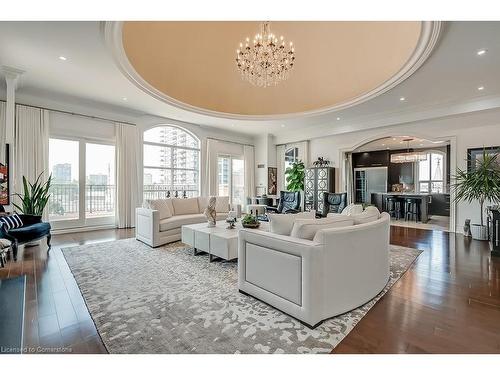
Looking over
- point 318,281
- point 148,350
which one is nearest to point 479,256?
point 318,281

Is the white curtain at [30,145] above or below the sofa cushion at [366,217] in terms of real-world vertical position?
above

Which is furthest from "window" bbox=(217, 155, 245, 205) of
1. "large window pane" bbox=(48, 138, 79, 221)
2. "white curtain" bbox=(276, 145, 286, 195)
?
"large window pane" bbox=(48, 138, 79, 221)

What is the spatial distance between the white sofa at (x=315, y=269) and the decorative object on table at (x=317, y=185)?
5.44m

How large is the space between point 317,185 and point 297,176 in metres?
0.92

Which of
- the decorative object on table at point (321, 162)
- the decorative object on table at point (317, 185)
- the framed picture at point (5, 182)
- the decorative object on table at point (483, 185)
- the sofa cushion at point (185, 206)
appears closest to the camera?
the framed picture at point (5, 182)

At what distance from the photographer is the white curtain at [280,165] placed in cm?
959

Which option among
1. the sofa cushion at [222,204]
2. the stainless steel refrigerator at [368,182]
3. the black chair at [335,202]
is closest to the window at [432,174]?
the stainless steel refrigerator at [368,182]

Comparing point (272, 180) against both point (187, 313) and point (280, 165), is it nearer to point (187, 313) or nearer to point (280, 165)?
point (280, 165)

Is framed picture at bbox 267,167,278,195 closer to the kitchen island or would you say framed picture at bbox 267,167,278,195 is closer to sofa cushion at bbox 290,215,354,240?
the kitchen island

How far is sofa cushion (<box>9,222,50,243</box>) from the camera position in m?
3.63

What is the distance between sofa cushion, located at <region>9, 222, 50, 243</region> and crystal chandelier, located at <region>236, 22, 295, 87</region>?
4.17 m

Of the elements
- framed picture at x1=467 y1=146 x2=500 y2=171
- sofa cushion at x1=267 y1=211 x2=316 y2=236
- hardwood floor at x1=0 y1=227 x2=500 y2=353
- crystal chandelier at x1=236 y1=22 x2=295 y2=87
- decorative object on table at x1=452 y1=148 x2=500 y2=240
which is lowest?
hardwood floor at x1=0 y1=227 x2=500 y2=353

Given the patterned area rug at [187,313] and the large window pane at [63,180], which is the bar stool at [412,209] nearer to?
the patterned area rug at [187,313]
